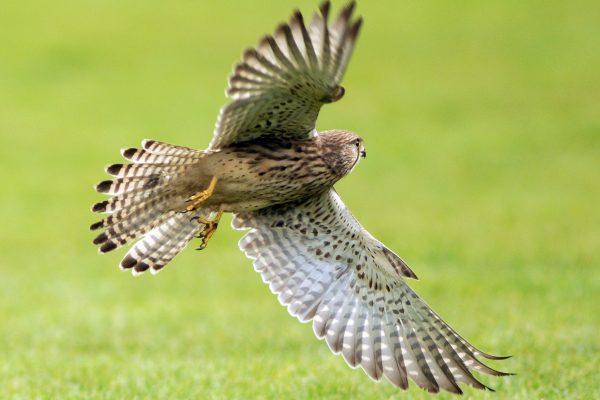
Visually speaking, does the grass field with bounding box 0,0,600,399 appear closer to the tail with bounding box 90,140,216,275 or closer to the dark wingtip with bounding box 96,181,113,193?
the tail with bounding box 90,140,216,275

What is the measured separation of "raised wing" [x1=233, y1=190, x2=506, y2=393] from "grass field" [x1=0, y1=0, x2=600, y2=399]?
0.47m

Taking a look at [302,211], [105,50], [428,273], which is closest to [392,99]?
[105,50]

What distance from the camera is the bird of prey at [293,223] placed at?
7547 mm

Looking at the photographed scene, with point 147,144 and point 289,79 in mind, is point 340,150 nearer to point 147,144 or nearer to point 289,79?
point 289,79

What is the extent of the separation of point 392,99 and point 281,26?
21.6 metres

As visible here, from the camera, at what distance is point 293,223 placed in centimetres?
857

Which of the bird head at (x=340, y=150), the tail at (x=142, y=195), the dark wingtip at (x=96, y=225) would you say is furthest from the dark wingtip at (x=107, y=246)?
the bird head at (x=340, y=150)

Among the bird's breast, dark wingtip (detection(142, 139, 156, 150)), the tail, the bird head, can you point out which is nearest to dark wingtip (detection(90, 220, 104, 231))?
the tail

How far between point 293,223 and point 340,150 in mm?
925

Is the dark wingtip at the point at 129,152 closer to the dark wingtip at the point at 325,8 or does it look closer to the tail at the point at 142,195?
the tail at the point at 142,195

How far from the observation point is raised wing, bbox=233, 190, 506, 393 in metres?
7.71

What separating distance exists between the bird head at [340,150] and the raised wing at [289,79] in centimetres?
21

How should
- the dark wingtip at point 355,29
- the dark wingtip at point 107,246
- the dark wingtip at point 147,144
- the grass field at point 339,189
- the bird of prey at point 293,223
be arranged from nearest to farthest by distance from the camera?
the dark wingtip at point 355,29
the bird of prey at point 293,223
the dark wingtip at point 147,144
the dark wingtip at point 107,246
the grass field at point 339,189

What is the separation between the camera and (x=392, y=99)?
2770 cm
